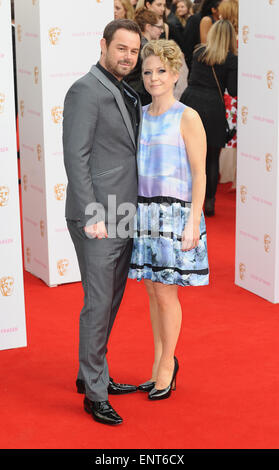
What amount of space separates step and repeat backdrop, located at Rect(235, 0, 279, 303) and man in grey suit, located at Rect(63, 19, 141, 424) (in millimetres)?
1554

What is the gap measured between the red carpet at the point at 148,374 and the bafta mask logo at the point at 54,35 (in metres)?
1.51

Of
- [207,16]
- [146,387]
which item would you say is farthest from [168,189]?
[207,16]

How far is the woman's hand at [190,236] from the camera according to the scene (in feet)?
11.4

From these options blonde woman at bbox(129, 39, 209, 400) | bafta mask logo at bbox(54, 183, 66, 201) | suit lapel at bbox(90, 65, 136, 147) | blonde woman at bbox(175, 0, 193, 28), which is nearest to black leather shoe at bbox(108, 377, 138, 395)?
blonde woman at bbox(129, 39, 209, 400)

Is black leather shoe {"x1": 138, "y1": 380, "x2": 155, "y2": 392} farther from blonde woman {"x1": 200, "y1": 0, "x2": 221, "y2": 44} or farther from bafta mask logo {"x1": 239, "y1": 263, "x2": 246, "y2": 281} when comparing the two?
blonde woman {"x1": 200, "y1": 0, "x2": 221, "y2": 44}

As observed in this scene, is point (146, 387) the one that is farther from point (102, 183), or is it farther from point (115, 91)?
point (115, 91)

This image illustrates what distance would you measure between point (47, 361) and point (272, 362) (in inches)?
42.9

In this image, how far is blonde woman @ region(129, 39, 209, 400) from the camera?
3.44m

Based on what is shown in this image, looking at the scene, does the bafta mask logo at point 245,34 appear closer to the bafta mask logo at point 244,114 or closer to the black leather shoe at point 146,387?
the bafta mask logo at point 244,114

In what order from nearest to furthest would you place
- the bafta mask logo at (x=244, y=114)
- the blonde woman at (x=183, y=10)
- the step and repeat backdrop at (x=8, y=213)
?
the step and repeat backdrop at (x=8, y=213) < the bafta mask logo at (x=244, y=114) < the blonde woman at (x=183, y=10)

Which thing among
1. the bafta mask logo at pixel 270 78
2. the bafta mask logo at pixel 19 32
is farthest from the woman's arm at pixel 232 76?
the bafta mask logo at pixel 19 32

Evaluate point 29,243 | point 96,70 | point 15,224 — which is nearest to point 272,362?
point 15,224

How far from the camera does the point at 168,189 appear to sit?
3.49m
